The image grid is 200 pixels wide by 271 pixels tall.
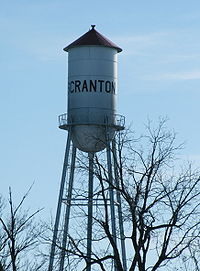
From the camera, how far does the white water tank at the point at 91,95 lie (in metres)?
45.3

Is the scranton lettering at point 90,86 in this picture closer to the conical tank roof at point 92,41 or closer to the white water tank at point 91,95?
the white water tank at point 91,95

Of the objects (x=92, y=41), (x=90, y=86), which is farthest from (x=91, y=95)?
(x=92, y=41)

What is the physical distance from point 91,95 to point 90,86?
405 millimetres

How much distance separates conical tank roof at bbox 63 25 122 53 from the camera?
151 ft

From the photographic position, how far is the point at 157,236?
98.3 feet

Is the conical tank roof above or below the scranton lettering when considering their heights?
above

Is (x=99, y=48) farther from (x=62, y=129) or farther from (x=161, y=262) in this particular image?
(x=161, y=262)

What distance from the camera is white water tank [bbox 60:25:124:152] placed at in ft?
149

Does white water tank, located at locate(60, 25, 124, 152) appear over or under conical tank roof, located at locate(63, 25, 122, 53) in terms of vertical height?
under

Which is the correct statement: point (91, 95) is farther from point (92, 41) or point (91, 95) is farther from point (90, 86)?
point (92, 41)

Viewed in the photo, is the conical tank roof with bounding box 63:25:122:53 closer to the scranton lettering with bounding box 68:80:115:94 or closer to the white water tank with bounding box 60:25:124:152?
the white water tank with bounding box 60:25:124:152

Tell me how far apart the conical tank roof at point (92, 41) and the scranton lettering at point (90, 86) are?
1.75m

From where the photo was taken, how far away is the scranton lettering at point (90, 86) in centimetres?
4522

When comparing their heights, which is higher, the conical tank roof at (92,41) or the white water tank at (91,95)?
the conical tank roof at (92,41)
